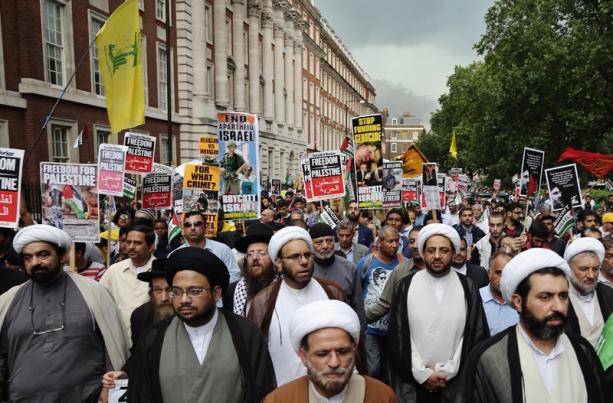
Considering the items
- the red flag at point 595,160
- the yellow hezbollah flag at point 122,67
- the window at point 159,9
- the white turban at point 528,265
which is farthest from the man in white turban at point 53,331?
the window at point 159,9

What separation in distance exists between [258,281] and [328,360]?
2012 millimetres

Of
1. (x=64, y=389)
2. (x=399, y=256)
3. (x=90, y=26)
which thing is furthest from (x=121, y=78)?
(x=90, y=26)

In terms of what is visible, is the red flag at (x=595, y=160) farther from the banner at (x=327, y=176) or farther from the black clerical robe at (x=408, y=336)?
the black clerical robe at (x=408, y=336)

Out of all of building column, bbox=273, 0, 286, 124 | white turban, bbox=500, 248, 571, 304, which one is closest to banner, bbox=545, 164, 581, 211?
white turban, bbox=500, 248, 571, 304

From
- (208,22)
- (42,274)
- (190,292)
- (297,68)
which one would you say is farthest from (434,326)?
(297,68)

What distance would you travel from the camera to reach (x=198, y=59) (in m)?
26.6

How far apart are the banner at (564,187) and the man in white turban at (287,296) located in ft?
23.5

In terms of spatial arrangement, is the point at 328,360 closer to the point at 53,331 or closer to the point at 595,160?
the point at 53,331

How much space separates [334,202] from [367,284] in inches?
314

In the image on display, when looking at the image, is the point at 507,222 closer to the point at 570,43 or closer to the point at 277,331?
the point at 277,331

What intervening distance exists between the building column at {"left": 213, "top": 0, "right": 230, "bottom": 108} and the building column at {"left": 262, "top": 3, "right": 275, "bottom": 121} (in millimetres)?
8456

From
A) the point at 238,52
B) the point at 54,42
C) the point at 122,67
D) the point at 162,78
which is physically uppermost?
the point at 238,52

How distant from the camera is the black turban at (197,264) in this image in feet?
8.49

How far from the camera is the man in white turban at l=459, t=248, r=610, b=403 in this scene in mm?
2242
